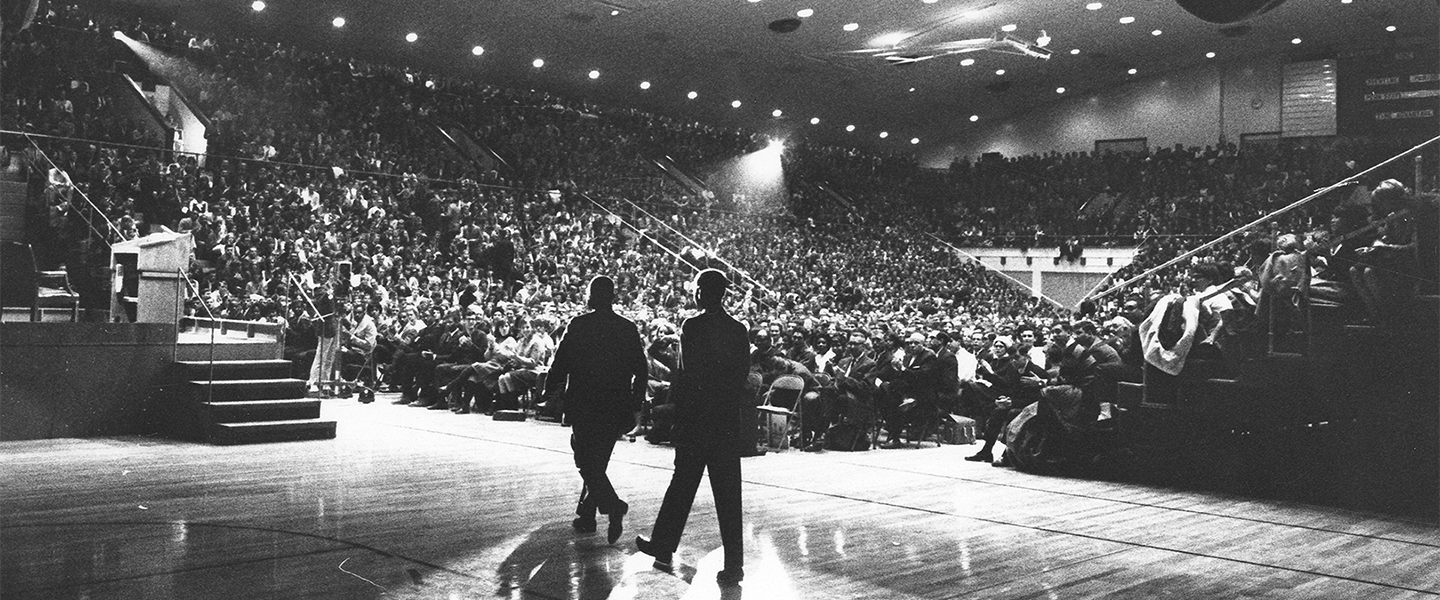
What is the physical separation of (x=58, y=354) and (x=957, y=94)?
25558 millimetres

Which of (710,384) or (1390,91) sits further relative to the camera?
(1390,91)

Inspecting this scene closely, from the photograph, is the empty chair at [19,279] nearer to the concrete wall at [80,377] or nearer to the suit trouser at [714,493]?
the concrete wall at [80,377]

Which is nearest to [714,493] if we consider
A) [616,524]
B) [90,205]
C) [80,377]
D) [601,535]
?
[616,524]

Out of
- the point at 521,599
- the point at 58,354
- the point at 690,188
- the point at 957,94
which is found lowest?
the point at 521,599

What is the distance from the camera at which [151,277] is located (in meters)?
10.4

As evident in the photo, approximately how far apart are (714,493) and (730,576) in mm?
356

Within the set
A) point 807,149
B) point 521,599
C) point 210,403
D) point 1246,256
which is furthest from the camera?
point 807,149

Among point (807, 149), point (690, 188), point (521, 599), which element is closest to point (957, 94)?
point (807, 149)

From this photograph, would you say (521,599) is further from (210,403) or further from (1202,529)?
(210,403)

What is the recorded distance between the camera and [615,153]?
2811cm

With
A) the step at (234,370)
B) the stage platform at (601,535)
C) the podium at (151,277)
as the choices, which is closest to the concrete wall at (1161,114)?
the stage platform at (601,535)

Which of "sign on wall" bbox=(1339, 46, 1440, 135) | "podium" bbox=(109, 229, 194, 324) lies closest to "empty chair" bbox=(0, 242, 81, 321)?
"podium" bbox=(109, 229, 194, 324)

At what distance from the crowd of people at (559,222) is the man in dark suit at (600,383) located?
441 cm

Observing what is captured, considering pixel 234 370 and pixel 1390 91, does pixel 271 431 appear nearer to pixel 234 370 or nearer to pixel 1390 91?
pixel 234 370
